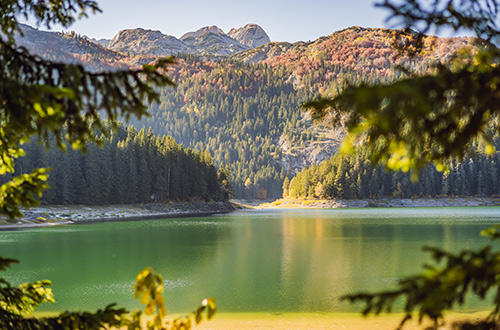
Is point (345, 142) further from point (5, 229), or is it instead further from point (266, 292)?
point (5, 229)

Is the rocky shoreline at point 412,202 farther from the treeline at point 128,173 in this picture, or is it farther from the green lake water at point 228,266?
the green lake water at point 228,266

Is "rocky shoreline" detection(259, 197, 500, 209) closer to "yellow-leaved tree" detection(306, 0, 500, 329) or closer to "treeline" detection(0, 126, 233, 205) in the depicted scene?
"treeline" detection(0, 126, 233, 205)

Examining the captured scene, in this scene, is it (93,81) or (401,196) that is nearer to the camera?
(93,81)

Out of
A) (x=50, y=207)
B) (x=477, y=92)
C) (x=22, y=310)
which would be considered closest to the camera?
(x=477, y=92)

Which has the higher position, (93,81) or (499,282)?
(93,81)

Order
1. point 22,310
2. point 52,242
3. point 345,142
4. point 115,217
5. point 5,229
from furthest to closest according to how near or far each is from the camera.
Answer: point 115,217
point 5,229
point 52,242
point 22,310
point 345,142

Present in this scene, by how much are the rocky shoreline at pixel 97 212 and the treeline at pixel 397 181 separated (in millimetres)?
40444

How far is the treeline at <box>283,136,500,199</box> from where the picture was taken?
118 m

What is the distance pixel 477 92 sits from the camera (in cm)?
225

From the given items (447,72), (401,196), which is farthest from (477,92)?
(401,196)

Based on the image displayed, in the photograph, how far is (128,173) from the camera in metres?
74.1

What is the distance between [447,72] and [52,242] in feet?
108

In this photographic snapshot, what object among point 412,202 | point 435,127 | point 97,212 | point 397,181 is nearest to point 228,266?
point 435,127

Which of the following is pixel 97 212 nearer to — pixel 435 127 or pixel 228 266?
pixel 228 266
